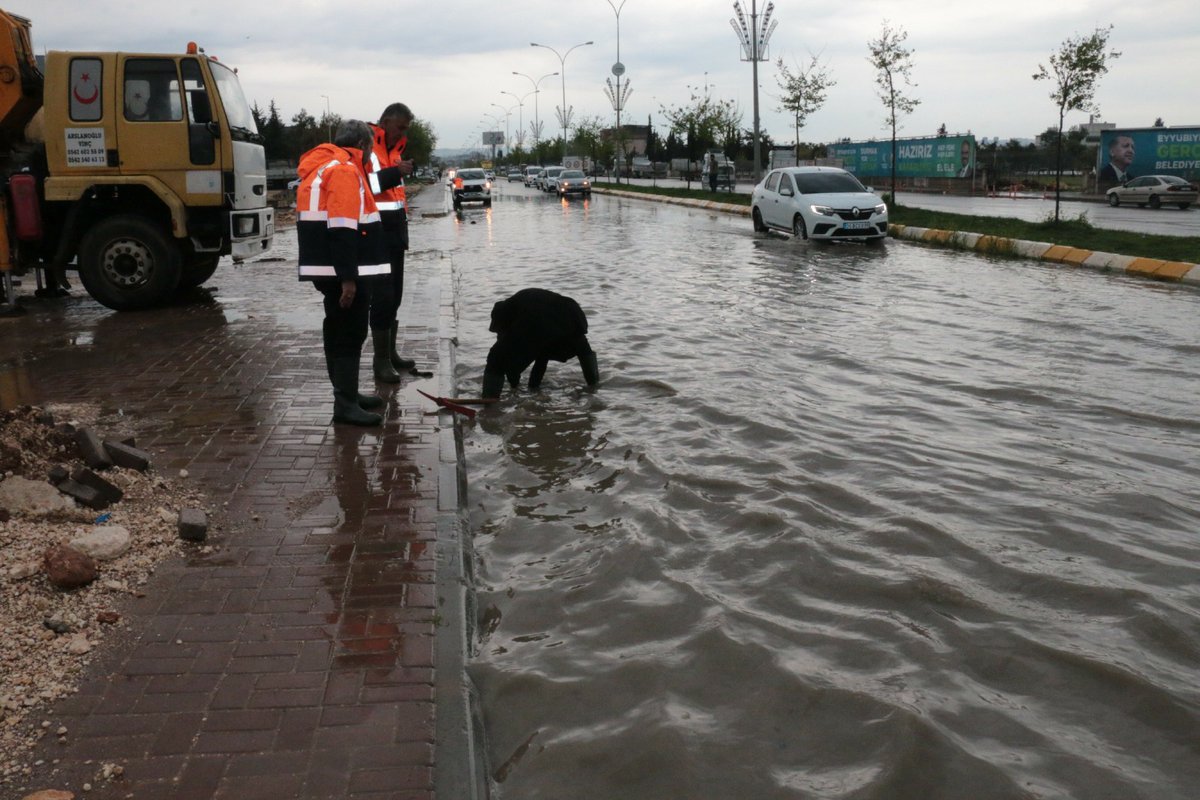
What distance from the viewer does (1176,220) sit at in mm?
28266

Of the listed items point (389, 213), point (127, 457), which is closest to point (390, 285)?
point (389, 213)

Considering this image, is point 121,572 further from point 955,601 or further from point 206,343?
point 206,343

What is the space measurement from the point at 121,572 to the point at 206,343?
230 inches

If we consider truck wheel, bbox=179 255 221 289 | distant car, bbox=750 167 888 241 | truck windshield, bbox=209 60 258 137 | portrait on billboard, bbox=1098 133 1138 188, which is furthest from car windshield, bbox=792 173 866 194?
portrait on billboard, bbox=1098 133 1138 188

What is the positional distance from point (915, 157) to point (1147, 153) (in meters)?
13.0

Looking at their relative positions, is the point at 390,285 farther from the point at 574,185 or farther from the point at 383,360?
the point at 574,185

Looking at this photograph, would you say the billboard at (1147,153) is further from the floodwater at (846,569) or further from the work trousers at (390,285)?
the work trousers at (390,285)

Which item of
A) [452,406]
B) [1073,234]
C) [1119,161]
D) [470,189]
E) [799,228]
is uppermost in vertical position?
[1119,161]

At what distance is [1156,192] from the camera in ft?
116

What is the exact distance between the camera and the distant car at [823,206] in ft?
68.5

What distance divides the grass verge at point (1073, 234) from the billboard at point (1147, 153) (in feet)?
59.6

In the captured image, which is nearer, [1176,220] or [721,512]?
[721,512]

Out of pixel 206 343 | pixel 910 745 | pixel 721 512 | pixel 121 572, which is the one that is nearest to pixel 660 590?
pixel 721 512

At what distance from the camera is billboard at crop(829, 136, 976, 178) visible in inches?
1886
